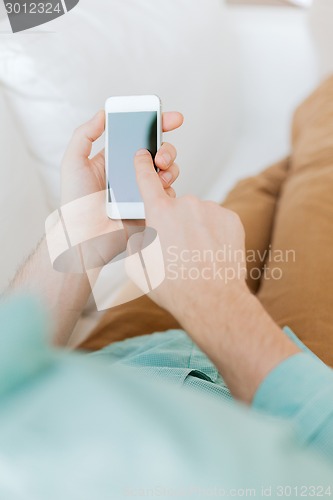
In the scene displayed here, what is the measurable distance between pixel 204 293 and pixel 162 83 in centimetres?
69

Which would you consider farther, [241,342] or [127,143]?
[127,143]

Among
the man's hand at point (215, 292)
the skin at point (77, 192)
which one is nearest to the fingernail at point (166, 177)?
the skin at point (77, 192)

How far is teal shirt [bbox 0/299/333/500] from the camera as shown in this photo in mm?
200

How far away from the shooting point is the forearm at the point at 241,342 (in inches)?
15.7

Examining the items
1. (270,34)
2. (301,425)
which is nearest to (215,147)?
(270,34)

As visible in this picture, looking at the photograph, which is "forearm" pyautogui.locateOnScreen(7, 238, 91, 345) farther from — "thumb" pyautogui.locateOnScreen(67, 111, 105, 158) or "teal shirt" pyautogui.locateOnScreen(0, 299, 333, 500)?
"teal shirt" pyautogui.locateOnScreen(0, 299, 333, 500)

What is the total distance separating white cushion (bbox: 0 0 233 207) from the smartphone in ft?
0.65

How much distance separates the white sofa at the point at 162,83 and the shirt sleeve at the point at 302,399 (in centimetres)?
29

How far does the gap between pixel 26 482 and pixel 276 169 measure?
0.95 meters

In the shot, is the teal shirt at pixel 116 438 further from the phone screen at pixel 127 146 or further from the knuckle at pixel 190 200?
the phone screen at pixel 127 146

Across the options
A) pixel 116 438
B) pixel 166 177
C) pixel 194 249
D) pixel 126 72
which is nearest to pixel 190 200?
pixel 194 249

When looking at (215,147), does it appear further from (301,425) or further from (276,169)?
(301,425)

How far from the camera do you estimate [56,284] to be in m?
0.57

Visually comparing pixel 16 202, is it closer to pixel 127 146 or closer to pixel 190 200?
pixel 127 146
